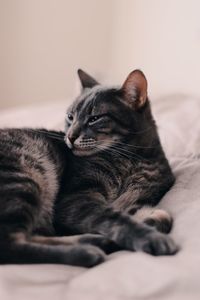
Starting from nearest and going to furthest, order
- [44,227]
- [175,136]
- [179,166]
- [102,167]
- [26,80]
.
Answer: [44,227] < [102,167] < [179,166] < [175,136] < [26,80]

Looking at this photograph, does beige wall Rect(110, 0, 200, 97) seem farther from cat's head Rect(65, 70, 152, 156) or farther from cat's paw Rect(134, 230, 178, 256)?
cat's paw Rect(134, 230, 178, 256)

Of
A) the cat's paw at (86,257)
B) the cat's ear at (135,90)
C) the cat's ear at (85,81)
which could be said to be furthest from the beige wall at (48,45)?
the cat's paw at (86,257)

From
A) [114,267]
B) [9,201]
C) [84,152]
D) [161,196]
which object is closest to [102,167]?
[84,152]

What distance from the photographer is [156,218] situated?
1.08m

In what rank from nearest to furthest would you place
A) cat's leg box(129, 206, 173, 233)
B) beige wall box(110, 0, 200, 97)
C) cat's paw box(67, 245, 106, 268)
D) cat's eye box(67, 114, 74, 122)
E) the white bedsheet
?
1. the white bedsheet
2. cat's paw box(67, 245, 106, 268)
3. cat's leg box(129, 206, 173, 233)
4. cat's eye box(67, 114, 74, 122)
5. beige wall box(110, 0, 200, 97)

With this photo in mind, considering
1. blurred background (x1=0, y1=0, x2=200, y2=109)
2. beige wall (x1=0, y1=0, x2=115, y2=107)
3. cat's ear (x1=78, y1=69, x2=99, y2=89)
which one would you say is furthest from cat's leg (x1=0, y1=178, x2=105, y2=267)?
beige wall (x1=0, y1=0, x2=115, y2=107)

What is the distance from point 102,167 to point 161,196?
0.69 feet

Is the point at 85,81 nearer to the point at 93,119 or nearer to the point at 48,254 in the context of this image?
the point at 93,119

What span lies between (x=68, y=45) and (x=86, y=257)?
280cm

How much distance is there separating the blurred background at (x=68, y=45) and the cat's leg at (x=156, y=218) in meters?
1.75

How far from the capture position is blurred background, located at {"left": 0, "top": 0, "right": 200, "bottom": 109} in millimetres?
2992

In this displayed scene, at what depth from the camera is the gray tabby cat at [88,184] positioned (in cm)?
94

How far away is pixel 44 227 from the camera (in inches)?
44.0

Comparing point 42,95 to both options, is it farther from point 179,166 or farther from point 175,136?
point 179,166
